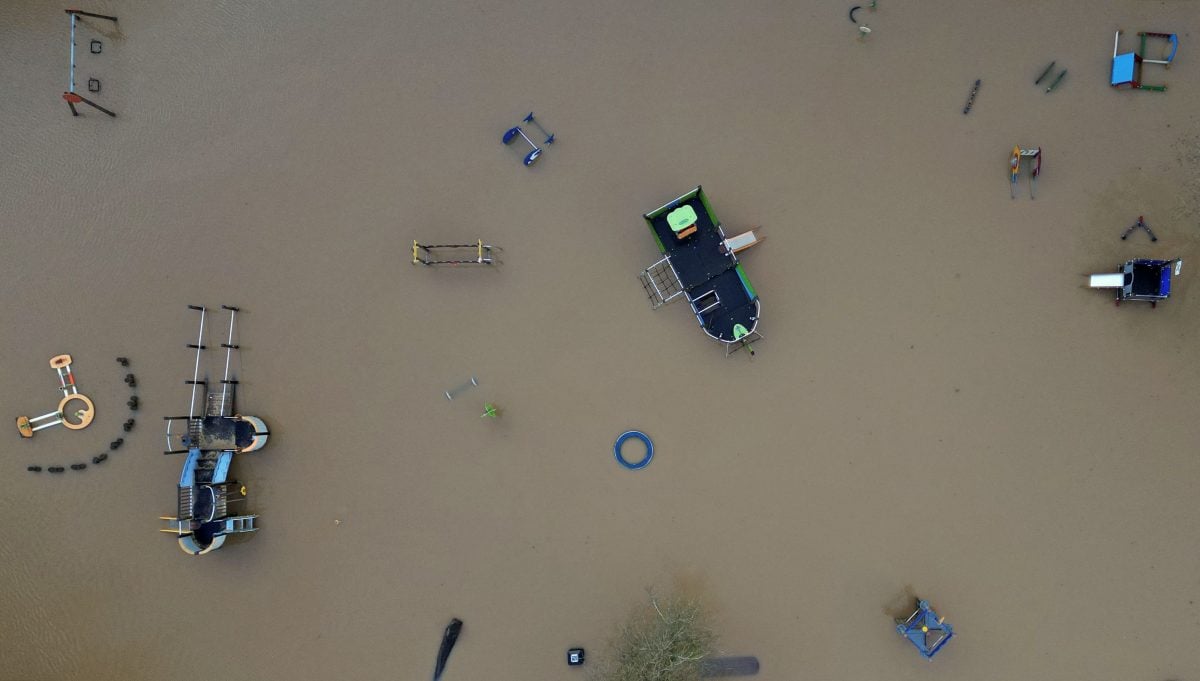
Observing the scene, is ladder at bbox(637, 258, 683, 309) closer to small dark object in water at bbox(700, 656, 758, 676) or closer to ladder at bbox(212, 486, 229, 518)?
small dark object in water at bbox(700, 656, 758, 676)

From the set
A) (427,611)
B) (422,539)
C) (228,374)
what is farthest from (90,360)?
(427,611)

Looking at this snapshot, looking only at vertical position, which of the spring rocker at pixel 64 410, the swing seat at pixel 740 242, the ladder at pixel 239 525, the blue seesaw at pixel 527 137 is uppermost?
the blue seesaw at pixel 527 137

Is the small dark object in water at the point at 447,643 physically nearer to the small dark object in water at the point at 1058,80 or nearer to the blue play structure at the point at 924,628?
the blue play structure at the point at 924,628

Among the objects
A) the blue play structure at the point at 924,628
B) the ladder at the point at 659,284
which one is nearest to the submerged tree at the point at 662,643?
the blue play structure at the point at 924,628

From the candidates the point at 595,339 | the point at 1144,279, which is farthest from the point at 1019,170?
the point at 595,339

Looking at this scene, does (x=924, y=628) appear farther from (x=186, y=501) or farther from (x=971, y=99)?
(x=186, y=501)

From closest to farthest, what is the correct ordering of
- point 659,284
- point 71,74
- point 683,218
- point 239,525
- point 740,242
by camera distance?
point 683,218
point 740,242
point 239,525
point 659,284
point 71,74

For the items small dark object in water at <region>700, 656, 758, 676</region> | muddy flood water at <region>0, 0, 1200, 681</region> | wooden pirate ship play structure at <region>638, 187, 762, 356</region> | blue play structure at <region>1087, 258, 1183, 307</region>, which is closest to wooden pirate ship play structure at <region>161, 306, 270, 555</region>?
muddy flood water at <region>0, 0, 1200, 681</region>
